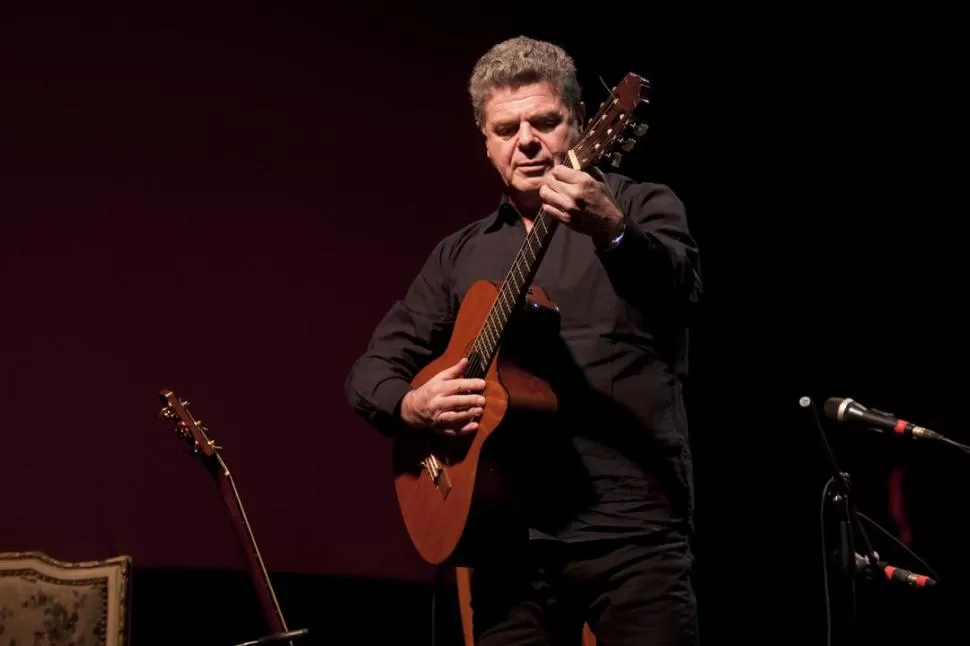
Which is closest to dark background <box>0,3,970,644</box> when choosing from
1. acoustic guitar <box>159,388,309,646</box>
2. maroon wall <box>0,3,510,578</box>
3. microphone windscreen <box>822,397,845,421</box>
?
maroon wall <box>0,3,510,578</box>

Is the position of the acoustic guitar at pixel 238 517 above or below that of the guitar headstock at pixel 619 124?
below

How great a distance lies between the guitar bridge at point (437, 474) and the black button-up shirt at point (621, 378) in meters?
0.25

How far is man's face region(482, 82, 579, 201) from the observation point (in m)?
2.19

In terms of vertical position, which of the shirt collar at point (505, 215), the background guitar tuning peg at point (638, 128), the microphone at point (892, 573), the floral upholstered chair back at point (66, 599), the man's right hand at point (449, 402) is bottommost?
the microphone at point (892, 573)

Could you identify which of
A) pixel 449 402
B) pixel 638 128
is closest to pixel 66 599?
pixel 449 402

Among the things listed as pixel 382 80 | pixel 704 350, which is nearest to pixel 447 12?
pixel 382 80

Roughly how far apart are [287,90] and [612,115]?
2.25 meters

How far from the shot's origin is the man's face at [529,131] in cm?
219

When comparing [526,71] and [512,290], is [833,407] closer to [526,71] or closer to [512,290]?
[512,290]

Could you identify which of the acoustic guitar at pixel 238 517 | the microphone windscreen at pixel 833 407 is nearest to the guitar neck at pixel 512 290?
the microphone windscreen at pixel 833 407

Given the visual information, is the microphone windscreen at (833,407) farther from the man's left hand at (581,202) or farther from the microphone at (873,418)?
the man's left hand at (581,202)

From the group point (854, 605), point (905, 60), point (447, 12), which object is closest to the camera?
point (854, 605)

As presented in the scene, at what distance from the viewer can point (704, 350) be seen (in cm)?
366

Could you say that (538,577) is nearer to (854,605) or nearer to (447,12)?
(854,605)
